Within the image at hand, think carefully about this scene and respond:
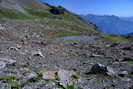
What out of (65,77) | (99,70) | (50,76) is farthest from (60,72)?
(99,70)

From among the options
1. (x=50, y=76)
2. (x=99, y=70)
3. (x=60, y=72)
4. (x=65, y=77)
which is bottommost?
(x=99, y=70)

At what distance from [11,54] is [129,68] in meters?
15.5

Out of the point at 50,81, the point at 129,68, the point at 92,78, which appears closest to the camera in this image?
the point at 50,81

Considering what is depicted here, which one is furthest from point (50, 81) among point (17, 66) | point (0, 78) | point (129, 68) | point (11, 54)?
point (11, 54)

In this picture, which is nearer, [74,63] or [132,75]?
[132,75]

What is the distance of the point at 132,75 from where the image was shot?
2912cm

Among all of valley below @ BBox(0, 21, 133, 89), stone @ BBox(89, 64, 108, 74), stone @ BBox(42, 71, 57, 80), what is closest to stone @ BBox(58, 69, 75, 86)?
valley below @ BBox(0, 21, 133, 89)

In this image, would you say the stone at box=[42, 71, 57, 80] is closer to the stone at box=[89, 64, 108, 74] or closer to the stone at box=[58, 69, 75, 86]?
the stone at box=[58, 69, 75, 86]

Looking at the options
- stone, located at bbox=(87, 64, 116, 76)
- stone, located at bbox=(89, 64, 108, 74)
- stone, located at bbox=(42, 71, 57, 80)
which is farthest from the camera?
stone, located at bbox=(89, 64, 108, 74)

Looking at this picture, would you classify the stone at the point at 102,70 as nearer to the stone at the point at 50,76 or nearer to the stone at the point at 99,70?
the stone at the point at 99,70

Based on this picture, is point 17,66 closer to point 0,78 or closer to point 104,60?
point 0,78

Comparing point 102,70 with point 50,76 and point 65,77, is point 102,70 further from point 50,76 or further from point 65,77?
point 50,76

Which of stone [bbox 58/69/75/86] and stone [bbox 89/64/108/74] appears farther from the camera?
stone [bbox 89/64/108/74]

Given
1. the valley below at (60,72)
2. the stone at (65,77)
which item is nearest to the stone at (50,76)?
the valley below at (60,72)
